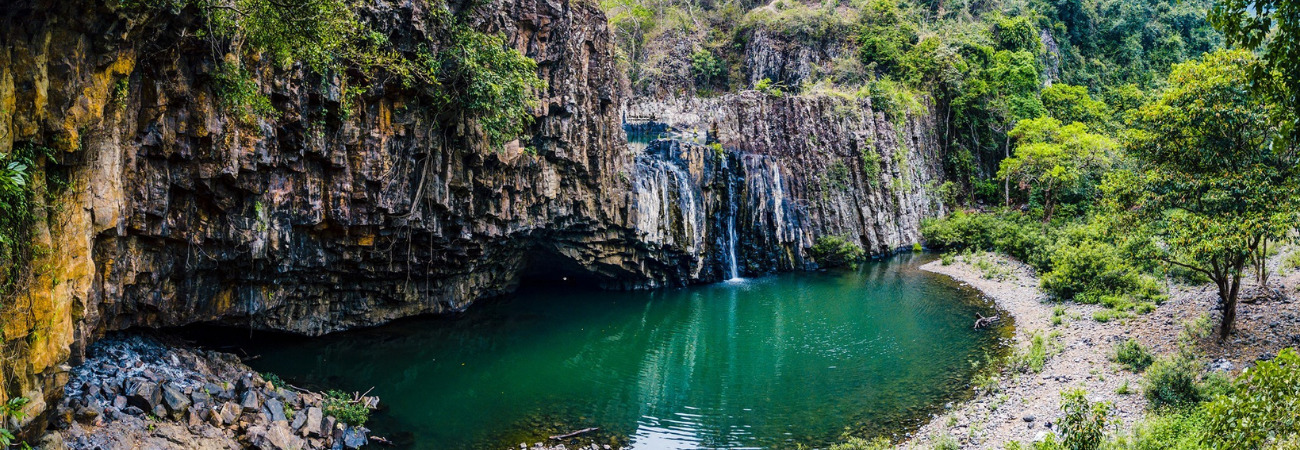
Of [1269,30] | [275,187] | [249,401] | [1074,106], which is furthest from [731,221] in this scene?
[1074,106]

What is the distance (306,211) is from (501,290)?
10.9m

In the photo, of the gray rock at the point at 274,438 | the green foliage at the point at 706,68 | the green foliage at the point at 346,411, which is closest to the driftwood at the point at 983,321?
the green foliage at the point at 346,411

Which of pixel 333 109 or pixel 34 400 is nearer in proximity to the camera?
pixel 34 400

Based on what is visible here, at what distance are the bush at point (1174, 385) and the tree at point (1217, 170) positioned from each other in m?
2.44

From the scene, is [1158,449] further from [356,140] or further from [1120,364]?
[356,140]

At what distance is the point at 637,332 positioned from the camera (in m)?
22.3

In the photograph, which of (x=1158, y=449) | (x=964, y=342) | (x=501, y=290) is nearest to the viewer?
(x=1158, y=449)

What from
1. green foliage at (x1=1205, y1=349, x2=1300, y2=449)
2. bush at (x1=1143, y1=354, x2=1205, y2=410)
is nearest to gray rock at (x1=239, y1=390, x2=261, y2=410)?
green foliage at (x1=1205, y1=349, x2=1300, y2=449)

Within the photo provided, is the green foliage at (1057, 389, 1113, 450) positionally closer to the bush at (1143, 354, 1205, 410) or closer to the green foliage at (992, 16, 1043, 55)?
the bush at (1143, 354, 1205, 410)

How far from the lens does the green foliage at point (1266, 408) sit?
4793mm

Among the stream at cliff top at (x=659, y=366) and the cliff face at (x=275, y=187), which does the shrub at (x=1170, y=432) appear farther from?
the cliff face at (x=275, y=187)

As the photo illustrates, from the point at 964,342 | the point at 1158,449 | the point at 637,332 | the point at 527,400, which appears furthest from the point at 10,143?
the point at 964,342

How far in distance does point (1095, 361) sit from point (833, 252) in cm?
1861

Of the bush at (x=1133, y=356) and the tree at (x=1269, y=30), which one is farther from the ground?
the tree at (x=1269, y=30)
